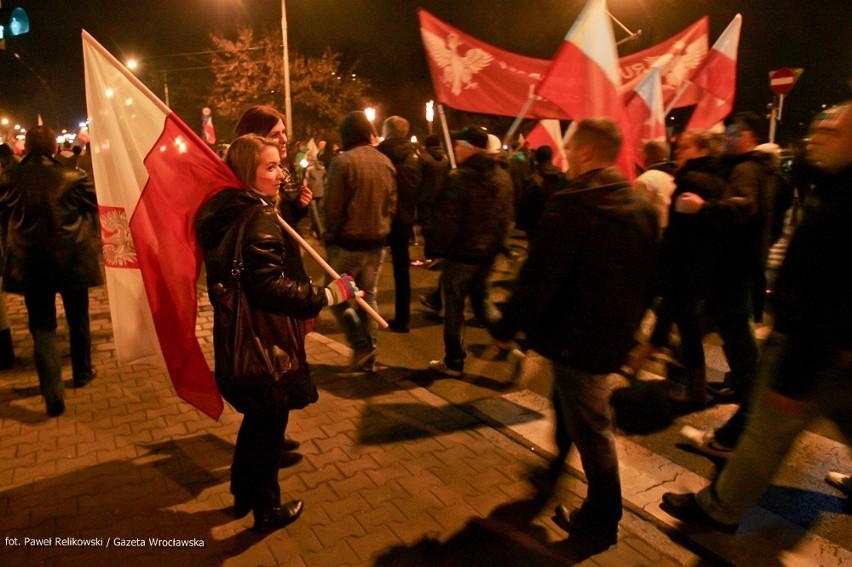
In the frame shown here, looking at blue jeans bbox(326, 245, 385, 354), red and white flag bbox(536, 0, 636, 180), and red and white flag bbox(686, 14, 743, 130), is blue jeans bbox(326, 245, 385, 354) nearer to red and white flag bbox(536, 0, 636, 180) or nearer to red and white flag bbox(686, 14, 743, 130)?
red and white flag bbox(536, 0, 636, 180)

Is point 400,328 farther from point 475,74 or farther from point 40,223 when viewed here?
point 40,223

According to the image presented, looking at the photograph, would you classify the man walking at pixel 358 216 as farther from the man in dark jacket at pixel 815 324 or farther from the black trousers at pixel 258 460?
the man in dark jacket at pixel 815 324

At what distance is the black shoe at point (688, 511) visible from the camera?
3.19 meters

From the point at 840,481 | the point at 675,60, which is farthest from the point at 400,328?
the point at 675,60

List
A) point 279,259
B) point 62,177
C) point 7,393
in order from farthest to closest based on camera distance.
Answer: point 7,393, point 62,177, point 279,259

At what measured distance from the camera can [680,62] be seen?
7.38 m

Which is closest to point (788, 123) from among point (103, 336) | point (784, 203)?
point (784, 203)

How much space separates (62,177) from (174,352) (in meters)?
2.04

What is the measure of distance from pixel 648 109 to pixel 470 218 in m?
2.39

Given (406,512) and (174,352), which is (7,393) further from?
(406,512)

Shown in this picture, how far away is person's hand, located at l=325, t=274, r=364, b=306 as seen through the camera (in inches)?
118

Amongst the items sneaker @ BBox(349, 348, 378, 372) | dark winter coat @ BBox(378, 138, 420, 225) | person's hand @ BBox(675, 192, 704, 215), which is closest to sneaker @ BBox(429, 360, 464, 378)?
sneaker @ BBox(349, 348, 378, 372)

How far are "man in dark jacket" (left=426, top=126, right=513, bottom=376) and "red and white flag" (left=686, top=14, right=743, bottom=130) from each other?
3.19 m

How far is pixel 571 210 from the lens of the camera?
277 centimetres
